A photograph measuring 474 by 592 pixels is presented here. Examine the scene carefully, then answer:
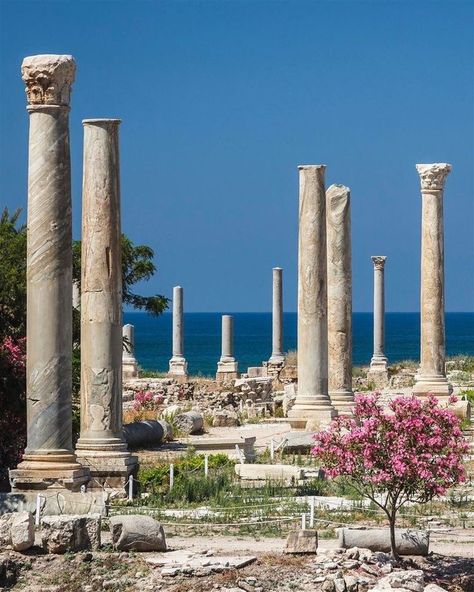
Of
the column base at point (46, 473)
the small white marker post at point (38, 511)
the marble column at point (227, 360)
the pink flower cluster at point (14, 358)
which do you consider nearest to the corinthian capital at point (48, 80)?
the pink flower cluster at point (14, 358)

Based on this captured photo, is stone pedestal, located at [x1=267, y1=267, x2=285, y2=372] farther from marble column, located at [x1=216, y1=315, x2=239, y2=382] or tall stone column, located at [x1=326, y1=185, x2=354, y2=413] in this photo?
tall stone column, located at [x1=326, y1=185, x2=354, y2=413]

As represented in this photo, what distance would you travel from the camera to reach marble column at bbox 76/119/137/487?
27.8m

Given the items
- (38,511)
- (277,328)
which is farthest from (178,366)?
(38,511)

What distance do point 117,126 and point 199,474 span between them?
6.30 metres

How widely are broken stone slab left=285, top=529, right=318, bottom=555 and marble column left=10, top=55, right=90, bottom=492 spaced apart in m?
4.45

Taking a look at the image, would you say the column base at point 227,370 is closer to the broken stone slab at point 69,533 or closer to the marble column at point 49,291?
the marble column at point 49,291

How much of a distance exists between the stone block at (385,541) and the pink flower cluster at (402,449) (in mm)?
564

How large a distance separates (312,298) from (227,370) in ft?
96.8

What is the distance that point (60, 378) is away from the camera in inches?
1003

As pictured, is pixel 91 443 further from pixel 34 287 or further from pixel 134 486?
pixel 34 287

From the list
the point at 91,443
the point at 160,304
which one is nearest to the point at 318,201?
the point at 160,304

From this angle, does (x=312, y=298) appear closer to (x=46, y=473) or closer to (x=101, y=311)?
(x=101, y=311)

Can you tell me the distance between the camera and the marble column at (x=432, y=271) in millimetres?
43750

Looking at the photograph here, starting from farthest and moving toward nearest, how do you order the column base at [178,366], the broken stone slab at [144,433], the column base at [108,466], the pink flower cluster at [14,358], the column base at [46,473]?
the column base at [178,366] → the broken stone slab at [144,433] → the pink flower cluster at [14,358] → the column base at [108,466] → the column base at [46,473]
